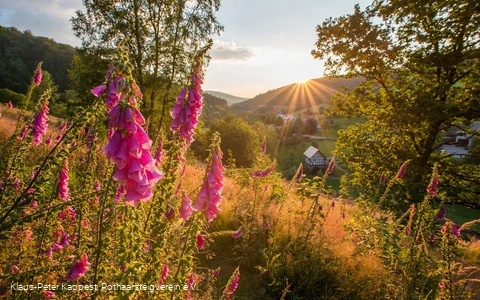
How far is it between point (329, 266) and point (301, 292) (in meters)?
0.69

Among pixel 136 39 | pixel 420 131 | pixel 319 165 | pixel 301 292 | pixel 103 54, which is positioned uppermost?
pixel 136 39

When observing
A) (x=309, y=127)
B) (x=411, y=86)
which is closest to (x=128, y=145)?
(x=411, y=86)

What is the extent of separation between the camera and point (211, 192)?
2.08 meters

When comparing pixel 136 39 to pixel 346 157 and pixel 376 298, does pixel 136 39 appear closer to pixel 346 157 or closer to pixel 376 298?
pixel 346 157

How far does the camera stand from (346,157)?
10594mm

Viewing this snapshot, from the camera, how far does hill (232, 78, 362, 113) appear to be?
134 metres

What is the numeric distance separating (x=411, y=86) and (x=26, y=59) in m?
87.9

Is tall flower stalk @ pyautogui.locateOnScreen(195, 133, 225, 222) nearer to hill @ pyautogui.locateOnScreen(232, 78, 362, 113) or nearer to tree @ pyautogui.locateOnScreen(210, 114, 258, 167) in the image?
tree @ pyautogui.locateOnScreen(210, 114, 258, 167)

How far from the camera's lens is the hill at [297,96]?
134 metres

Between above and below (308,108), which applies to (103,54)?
below

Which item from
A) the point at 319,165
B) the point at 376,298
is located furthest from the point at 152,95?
the point at 319,165

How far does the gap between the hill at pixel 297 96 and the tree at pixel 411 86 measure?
124136mm

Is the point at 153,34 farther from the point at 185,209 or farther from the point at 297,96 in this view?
the point at 297,96

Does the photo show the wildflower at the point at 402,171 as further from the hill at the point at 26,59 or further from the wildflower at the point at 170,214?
the hill at the point at 26,59
